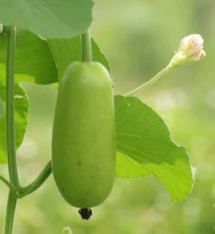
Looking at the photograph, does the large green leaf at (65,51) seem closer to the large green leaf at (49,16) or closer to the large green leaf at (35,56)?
the large green leaf at (35,56)

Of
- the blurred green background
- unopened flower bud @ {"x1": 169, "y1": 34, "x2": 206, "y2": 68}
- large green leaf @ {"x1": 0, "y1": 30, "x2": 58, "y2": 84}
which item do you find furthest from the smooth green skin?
the blurred green background

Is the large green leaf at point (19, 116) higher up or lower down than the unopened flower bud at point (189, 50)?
lower down

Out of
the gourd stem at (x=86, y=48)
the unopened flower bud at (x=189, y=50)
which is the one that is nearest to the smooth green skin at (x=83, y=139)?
the gourd stem at (x=86, y=48)

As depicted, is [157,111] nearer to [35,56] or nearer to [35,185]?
Result: [35,56]

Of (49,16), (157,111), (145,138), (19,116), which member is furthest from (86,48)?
(157,111)

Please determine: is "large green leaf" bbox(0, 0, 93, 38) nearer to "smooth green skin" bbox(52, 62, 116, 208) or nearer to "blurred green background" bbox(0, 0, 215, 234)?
"smooth green skin" bbox(52, 62, 116, 208)

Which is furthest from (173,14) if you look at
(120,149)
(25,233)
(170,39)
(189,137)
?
(120,149)
